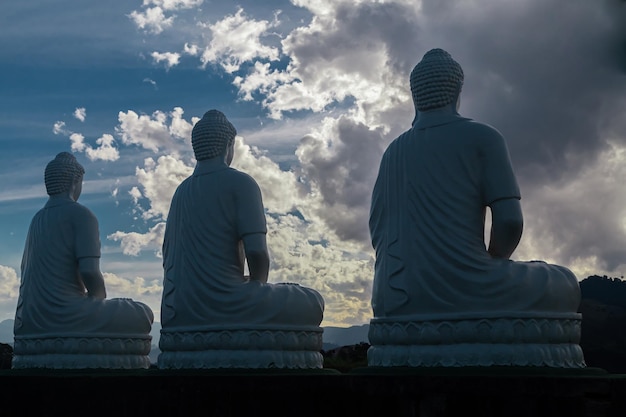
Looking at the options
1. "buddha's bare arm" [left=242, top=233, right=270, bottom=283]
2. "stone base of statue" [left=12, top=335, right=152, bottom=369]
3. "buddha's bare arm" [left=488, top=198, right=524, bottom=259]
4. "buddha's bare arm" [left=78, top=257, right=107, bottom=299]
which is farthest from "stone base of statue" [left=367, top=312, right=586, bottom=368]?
"buddha's bare arm" [left=78, top=257, right=107, bottom=299]

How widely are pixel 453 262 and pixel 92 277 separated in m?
5.21

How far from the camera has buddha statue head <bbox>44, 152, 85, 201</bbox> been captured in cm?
1176

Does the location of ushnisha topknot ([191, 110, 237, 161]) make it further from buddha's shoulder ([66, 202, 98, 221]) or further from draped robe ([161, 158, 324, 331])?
buddha's shoulder ([66, 202, 98, 221])

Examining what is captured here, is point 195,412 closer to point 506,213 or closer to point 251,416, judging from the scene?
point 251,416

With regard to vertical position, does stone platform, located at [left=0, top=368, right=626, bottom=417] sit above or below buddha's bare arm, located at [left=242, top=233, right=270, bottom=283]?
below

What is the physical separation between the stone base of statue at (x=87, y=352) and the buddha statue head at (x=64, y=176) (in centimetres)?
211

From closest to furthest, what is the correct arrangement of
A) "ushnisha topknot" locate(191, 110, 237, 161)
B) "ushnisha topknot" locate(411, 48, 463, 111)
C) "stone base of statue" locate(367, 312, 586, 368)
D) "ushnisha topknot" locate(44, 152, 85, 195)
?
1. "stone base of statue" locate(367, 312, 586, 368)
2. "ushnisha topknot" locate(411, 48, 463, 111)
3. "ushnisha topknot" locate(191, 110, 237, 161)
4. "ushnisha topknot" locate(44, 152, 85, 195)

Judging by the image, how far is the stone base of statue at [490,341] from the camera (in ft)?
23.8

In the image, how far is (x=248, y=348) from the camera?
29.3 ft

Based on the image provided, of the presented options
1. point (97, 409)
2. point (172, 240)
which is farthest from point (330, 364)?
point (97, 409)

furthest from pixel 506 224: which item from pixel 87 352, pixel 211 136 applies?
pixel 87 352

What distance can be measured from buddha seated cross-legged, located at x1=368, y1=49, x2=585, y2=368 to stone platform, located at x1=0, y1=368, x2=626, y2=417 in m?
0.33

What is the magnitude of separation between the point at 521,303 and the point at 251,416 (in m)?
2.56

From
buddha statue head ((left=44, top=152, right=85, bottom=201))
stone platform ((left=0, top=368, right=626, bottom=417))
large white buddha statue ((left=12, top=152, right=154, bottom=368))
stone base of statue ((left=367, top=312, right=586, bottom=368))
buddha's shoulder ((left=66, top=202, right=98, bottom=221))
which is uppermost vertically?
buddha statue head ((left=44, top=152, right=85, bottom=201))
